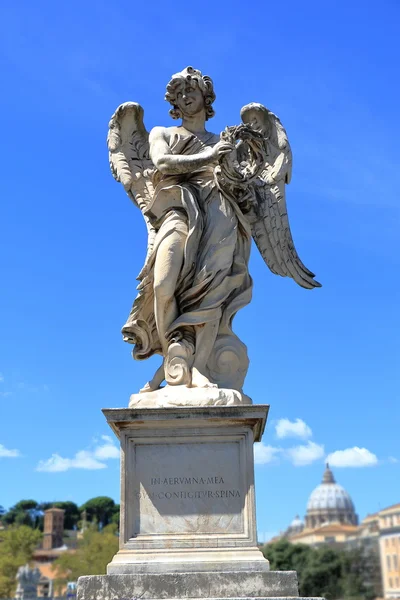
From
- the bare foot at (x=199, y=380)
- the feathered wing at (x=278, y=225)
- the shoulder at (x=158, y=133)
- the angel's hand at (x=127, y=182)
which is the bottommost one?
the bare foot at (x=199, y=380)

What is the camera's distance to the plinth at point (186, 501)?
7.16 meters

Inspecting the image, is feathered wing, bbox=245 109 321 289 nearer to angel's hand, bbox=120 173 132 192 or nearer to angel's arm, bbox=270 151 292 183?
angel's arm, bbox=270 151 292 183

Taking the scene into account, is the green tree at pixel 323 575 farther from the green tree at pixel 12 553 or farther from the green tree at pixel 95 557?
the green tree at pixel 12 553

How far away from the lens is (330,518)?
175 metres

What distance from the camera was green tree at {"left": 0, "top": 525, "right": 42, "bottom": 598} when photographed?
5459cm

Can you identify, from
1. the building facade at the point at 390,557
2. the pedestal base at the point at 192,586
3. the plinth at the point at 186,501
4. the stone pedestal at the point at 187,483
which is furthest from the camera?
the building facade at the point at 390,557

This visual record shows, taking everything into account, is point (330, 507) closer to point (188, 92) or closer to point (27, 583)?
point (27, 583)

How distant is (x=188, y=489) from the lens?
7707mm

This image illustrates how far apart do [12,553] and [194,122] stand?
180 ft

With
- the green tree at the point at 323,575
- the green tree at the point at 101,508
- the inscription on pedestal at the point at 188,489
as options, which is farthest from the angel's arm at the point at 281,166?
the green tree at the point at 101,508

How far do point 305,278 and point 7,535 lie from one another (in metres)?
55.9

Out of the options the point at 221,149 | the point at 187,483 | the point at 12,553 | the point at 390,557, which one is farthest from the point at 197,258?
the point at 390,557

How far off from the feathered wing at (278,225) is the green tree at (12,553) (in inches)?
Result: 1982

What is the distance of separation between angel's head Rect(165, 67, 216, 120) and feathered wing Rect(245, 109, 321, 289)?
1.01m
